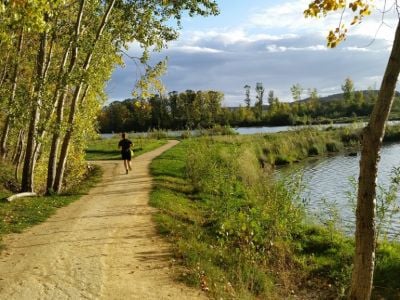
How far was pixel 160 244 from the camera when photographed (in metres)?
10.7

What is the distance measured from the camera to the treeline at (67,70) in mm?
16000

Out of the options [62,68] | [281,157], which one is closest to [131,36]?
[62,68]

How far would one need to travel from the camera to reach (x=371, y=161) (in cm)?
525

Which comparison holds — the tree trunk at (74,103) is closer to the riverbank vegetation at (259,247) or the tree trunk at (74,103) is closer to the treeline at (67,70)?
the treeline at (67,70)

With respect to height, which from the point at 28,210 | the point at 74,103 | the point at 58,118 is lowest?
the point at 28,210

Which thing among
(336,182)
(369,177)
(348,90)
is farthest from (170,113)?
(369,177)

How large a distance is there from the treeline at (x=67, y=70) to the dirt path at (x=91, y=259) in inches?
151

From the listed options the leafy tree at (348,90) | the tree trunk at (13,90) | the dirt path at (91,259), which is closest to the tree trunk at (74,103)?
the tree trunk at (13,90)

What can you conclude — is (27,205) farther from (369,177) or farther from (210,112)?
(210,112)

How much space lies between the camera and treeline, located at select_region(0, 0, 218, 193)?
52.5 ft

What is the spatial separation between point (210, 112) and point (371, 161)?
3424 inches

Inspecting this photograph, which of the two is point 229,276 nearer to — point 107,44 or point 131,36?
point 107,44

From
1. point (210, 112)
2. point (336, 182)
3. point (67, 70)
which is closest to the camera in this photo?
point (67, 70)

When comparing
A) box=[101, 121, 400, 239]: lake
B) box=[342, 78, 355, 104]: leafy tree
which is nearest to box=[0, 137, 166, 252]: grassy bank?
box=[101, 121, 400, 239]: lake
